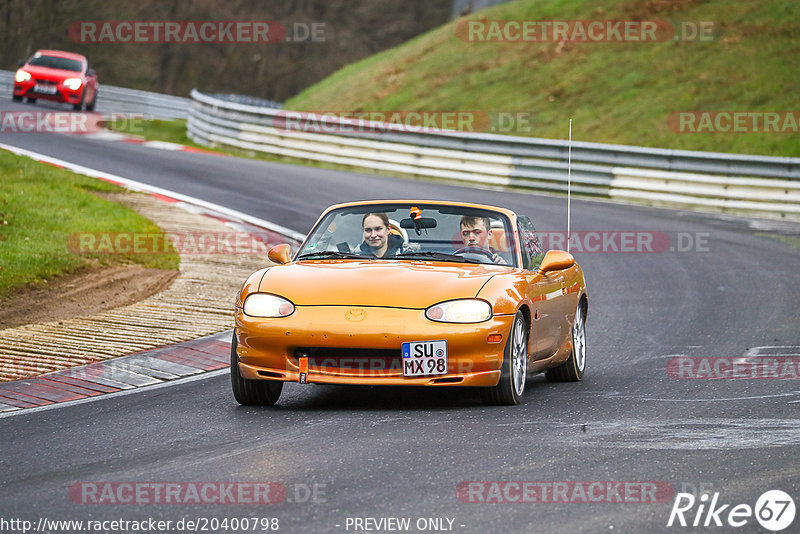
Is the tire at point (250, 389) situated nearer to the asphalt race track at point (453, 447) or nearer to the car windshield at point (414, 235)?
the asphalt race track at point (453, 447)

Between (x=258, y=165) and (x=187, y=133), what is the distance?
301 inches

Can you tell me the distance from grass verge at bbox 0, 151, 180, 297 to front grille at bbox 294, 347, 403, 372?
535cm

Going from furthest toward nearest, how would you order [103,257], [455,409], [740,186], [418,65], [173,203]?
[418,65], [740,186], [173,203], [103,257], [455,409]

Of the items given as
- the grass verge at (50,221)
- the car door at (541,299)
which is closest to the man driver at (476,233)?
the car door at (541,299)

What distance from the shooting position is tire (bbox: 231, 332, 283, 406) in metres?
7.88

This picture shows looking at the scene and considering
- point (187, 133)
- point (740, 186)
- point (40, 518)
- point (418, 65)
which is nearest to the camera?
point (40, 518)

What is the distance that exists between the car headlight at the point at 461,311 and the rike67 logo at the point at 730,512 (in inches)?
91.6

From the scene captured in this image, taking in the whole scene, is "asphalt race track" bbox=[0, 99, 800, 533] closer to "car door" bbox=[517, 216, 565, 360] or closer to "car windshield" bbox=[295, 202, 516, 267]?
"car door" bbox=[517, 216, 565, 360]

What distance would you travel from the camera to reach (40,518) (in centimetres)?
523

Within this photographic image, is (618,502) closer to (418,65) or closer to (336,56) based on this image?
(418,65)

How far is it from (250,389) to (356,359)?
796mm

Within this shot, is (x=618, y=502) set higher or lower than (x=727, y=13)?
lower

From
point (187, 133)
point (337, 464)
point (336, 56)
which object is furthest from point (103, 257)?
point (336, 56)

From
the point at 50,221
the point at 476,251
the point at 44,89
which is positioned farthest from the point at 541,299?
the point at 44,89
